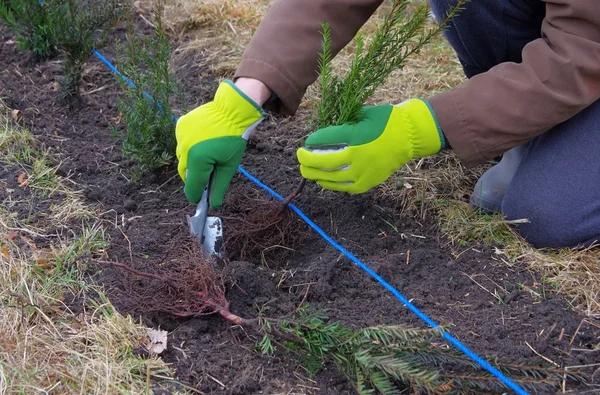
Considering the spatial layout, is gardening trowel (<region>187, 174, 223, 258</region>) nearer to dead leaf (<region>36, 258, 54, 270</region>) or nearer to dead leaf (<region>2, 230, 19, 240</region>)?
dead leaf (<region>36, 258, 54, 270</region>)

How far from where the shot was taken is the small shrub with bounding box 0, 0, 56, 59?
331cm

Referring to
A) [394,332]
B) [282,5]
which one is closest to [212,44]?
[282,5]

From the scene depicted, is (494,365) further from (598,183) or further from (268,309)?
Answer: (598,183)

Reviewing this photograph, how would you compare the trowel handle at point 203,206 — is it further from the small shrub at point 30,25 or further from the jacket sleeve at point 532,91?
the small shrub at point 30,25

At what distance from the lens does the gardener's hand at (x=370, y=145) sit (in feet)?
7.12

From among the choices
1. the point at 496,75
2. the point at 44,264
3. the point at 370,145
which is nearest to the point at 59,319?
the point at 44,264

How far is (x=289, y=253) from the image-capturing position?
2426 mm

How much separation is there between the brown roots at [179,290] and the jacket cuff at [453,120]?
0.93m

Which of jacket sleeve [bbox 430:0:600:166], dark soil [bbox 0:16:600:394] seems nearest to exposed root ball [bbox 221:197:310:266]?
dark soil [bbox 0:16:600:394]

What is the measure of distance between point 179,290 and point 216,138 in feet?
1.74

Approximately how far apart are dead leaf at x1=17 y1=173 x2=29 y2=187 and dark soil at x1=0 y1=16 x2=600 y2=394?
5cm

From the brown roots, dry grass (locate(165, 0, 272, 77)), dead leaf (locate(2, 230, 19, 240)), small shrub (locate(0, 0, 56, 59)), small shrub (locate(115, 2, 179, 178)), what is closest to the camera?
the brown roots

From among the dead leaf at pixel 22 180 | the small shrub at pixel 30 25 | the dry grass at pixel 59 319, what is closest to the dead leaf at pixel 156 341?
the dry grass at pixel 59 319

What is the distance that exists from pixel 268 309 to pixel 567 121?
4.60ft
